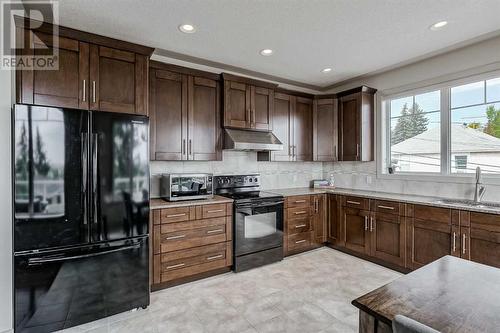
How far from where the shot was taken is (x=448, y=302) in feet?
3.39

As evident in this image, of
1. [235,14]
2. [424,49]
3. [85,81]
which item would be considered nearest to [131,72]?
[85,81]

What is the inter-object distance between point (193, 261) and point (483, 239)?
296 centimetres

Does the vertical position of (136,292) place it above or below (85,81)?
below

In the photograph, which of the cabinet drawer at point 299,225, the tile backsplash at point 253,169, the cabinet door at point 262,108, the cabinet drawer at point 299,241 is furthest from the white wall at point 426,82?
the cabinet door at point 262,108

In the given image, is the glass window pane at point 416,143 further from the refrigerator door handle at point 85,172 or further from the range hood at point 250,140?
the refrigerator door handle at point 85,172

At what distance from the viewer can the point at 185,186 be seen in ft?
9.98

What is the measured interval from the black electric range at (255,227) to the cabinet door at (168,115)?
0.83 meters

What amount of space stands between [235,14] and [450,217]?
2.99m

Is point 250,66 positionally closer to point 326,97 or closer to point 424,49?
point 326,97

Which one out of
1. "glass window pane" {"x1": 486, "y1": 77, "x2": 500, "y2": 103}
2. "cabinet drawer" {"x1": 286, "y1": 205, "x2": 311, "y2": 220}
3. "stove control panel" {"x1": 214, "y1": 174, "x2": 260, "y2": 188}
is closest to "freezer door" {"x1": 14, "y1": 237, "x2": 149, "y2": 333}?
"stove control panel" {"x1": 214, "y1": 174, "x2": 260, "y2": 188}

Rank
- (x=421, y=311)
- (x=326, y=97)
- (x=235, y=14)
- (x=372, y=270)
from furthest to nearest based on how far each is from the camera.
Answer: (x=326, y=97) → (x=372, y=270) → (x=235, y=14) → (x=421, y=311)

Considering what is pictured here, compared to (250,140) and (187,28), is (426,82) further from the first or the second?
(187,28)

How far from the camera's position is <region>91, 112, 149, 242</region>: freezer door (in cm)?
223

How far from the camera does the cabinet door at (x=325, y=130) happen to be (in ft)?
14.1
